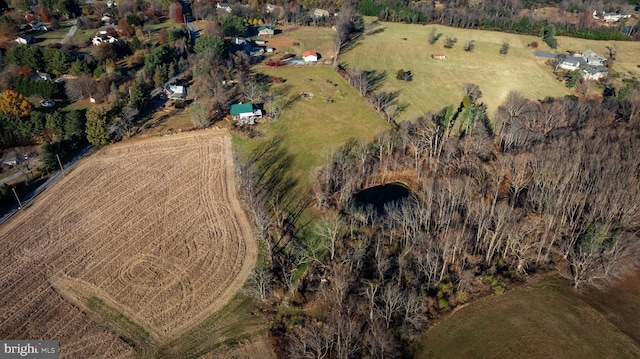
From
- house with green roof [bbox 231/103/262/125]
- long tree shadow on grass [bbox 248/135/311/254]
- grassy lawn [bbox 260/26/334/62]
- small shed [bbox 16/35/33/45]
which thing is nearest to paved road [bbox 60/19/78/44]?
small shed [bbox 16/35/33/45]

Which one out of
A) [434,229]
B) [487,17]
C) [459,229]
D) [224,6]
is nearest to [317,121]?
[434,229]

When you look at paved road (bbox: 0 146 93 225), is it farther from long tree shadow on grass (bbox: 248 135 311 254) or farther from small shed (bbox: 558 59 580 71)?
small shed (bbox: 558 59 580 71)

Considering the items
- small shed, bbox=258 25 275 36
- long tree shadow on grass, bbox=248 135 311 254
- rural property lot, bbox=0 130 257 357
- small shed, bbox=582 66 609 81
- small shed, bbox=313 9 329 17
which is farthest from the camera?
small shed, bbox=313 9 329 17

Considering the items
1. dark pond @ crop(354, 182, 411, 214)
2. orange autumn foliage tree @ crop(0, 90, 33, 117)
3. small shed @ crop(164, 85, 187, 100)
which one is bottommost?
dark pond @ crop(354, 182, 411, 214)

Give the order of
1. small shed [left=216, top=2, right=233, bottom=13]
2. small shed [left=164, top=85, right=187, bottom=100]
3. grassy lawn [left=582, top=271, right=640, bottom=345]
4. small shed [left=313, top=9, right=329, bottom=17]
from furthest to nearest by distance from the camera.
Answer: small shed [left=216, top=2, right=233, bottom=13], small shed [left=313, top=9, right=329, bottom=17], small shed [left=164, top=85, right=187, bottom=100], grassy lawn [left=582, top=271, right=640, bottom=345]

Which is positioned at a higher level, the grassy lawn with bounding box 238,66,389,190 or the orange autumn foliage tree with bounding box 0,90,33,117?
the orange autumn foliage tree with bounding box 0,90,33,117

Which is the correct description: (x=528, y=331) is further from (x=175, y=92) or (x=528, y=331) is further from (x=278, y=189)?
(x=175, y=92)

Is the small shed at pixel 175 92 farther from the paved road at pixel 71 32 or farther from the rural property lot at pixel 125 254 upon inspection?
the paved road at pixel 71 32

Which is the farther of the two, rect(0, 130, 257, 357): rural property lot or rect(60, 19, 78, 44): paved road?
rect(60, 19, 78, 44): paved road
